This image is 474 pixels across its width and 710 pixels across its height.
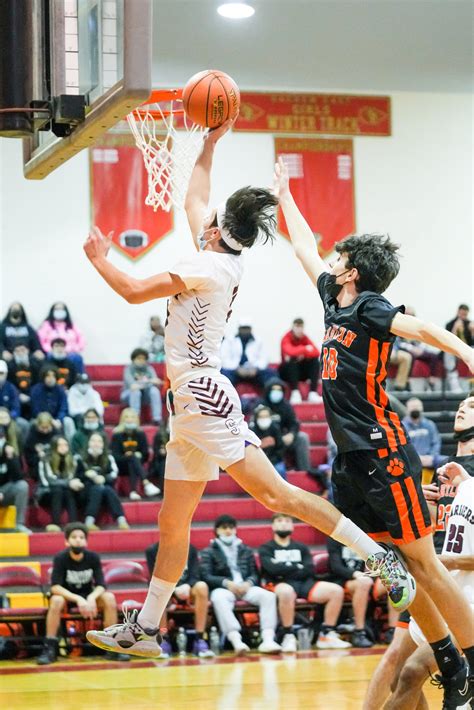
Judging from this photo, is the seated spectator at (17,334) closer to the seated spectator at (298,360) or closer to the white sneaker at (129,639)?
the seated spectator at (298,360)

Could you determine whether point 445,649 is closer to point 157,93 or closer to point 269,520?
point 157,93

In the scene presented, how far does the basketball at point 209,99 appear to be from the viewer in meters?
5.86

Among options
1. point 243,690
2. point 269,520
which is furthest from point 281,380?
point 243,690

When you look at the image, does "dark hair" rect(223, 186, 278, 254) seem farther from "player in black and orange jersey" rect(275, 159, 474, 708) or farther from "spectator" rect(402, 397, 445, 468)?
"spectator" rect(402, 397, 445, 468)

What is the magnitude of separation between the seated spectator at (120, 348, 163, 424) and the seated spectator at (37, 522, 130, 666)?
4085 mm

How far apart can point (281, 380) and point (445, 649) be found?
1097 cm

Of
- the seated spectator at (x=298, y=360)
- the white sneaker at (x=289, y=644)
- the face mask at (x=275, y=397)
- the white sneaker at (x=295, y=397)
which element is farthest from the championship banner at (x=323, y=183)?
the white sneaker at (x=289, y=644)

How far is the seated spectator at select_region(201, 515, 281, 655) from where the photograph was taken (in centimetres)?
1137

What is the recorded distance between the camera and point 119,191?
1739cm

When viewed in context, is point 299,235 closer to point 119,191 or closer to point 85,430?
point 85,430

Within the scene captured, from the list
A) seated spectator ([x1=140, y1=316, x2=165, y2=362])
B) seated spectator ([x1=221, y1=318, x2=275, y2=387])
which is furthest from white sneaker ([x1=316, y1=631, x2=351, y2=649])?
seated spectator ([x1=140, y1=316, x2=165, y2=362])

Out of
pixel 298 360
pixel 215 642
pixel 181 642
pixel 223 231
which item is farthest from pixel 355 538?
pixel 298 360

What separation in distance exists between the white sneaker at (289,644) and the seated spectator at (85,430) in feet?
12.1

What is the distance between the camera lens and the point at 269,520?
14336 millimetres
